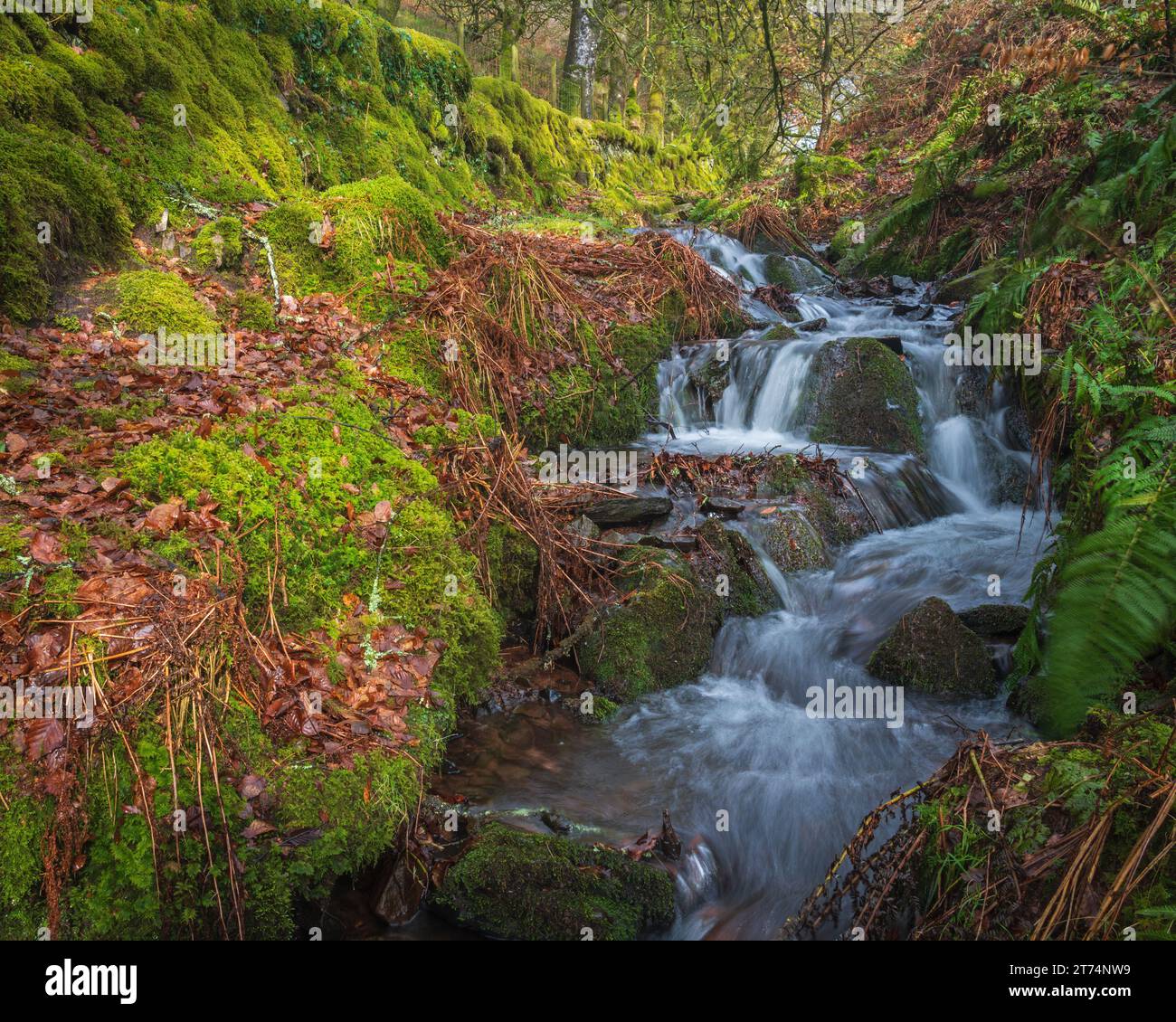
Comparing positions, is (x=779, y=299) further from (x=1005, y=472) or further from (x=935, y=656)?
(x=935, y=656)

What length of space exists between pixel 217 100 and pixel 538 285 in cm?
352

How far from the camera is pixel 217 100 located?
6.75m

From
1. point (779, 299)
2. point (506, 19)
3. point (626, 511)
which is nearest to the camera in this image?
point (626, 511)

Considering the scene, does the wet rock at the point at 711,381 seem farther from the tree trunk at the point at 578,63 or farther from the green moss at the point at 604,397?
the tree trunk at the point at 578,63

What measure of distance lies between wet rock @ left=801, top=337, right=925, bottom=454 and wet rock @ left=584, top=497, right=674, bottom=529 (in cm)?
294

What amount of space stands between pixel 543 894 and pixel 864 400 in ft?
21.3

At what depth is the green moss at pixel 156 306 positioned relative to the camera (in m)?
4.61

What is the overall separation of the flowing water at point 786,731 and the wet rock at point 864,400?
10.4 inches

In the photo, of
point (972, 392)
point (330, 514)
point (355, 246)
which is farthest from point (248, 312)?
point (972, 392)

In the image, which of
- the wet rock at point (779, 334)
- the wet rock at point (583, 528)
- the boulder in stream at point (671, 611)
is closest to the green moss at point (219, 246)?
the wet rock at point (583, 528)

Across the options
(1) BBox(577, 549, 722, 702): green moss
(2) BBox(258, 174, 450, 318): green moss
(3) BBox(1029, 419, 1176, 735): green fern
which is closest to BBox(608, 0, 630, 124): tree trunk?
(2) BBox(258, 174, 450, 318): green moss

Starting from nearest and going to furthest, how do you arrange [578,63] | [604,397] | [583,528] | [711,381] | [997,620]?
[997,620] < [583,528] < [604,397] < [711,381] < [578,63]

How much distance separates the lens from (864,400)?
7891mm
